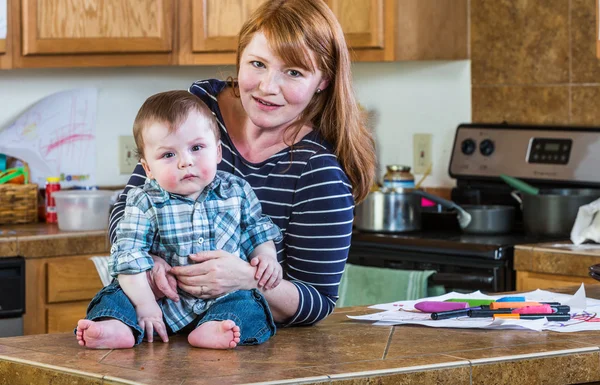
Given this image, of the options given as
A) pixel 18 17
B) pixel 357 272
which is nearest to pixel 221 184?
pixel 357 272

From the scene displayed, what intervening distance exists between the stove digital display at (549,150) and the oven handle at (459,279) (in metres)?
0.66

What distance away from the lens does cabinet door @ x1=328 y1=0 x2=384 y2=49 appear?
3641 mm

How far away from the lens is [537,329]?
1.66 meters

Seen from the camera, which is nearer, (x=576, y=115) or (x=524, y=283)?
(x=524, y=283)

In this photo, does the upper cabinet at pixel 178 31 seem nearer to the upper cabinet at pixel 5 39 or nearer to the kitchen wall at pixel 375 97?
the upper cabinet at pixel 5 39

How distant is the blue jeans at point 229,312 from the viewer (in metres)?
1.59

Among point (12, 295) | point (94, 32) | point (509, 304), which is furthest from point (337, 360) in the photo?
point (94, 32)

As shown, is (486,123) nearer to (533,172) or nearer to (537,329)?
(533,172)

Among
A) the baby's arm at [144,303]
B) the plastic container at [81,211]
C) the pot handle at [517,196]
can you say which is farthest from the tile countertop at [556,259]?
the baby's arm at [144,303]

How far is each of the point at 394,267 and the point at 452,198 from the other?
1.97 ft

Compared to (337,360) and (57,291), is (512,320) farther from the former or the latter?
(57,291)

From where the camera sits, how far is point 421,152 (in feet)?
13.2

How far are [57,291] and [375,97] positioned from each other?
1502 mm

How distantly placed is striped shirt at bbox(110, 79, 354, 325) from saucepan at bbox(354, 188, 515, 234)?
1.56 metres
